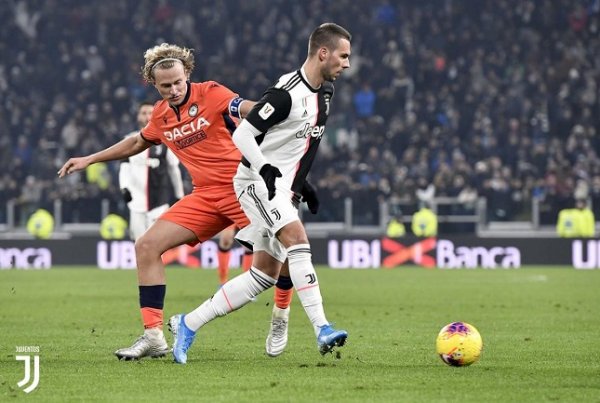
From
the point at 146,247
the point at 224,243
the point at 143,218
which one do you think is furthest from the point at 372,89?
the point at 146,247

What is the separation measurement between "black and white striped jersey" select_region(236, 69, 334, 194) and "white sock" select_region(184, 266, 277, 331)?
2.07ft

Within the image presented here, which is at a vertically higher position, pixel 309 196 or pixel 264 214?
pixel 309 196

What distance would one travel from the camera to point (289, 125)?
803 centimetres

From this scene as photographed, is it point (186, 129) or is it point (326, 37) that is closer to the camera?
point (326, 37)

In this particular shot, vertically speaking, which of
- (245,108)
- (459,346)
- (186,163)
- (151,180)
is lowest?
(459,346)

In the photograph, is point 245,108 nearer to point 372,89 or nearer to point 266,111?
point 266,111

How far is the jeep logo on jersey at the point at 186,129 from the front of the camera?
8.60 m

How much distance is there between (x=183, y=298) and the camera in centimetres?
1560

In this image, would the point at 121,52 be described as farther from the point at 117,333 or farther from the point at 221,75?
the point at 117,333

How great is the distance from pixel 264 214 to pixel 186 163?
1027mm

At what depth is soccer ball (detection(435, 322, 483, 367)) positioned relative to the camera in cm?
792

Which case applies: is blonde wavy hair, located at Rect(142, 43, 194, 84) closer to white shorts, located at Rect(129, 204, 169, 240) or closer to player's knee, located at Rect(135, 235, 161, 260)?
player's knee, located at Rect(135, 235, 161, 260)

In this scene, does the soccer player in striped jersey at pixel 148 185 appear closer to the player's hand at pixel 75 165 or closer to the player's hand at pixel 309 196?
the player's hand at pixel 75 165
